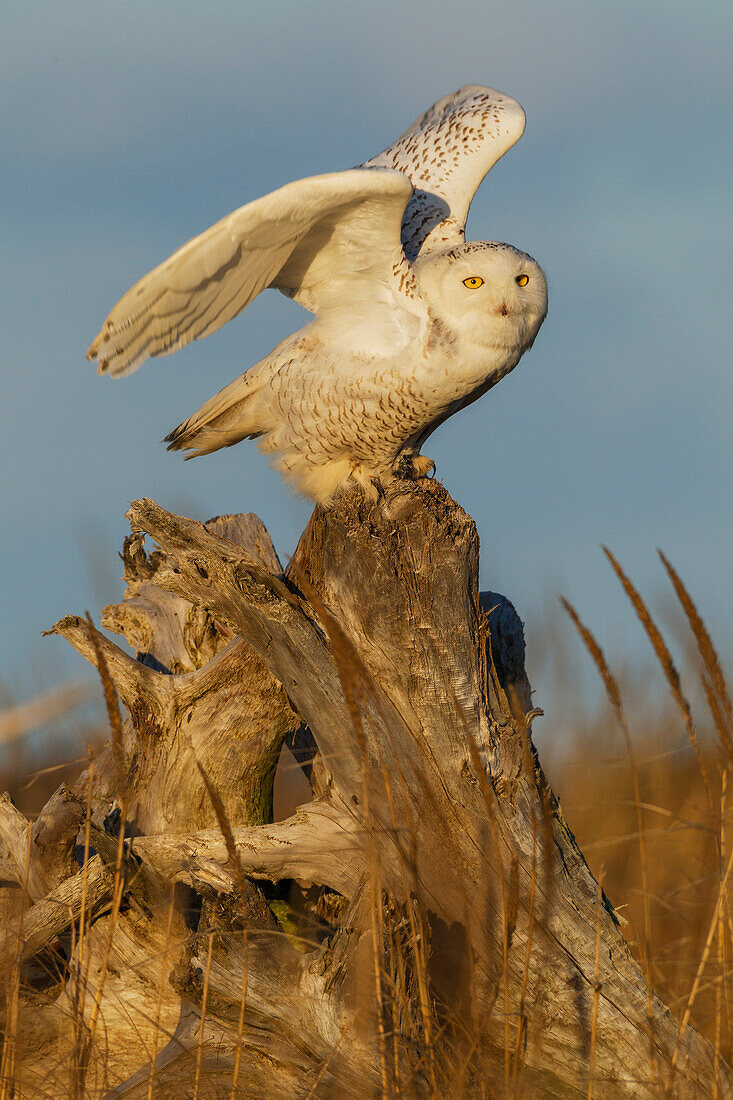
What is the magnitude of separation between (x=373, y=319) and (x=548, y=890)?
2320mm

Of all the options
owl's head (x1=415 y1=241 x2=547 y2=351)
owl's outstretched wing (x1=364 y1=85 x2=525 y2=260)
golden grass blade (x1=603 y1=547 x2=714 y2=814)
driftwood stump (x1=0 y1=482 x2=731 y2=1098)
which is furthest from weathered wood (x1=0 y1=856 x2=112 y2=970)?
owl's outstretched wing (x1=364 y1=85 x2=525 y2=260)

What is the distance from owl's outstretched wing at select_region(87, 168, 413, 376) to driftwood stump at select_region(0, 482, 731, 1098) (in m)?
0.53

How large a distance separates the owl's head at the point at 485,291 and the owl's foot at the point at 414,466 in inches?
26.6

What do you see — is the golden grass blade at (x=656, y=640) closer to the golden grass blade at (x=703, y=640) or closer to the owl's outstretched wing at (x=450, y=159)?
the golden grass blade at (x=703, y=640)

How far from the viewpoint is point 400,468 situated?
375cm

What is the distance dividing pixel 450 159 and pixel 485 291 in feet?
3.71

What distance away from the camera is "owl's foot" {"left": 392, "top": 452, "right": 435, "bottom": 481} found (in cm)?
378

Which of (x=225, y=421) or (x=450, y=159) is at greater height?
(x=450, y=159)

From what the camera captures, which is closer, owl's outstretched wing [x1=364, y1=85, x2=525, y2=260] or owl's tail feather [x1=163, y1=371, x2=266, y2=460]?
owl's tail feather [x1=163, y1=371, x2=266, y2=460]

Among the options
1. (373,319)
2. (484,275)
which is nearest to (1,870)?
(373,319)

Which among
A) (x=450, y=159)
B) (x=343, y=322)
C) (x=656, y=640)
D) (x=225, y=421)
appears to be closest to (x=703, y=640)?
(x=656, y=640)

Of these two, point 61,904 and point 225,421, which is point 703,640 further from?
point 225,421

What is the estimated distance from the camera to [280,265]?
3125mm

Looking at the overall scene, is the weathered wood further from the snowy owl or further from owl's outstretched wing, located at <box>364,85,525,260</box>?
owl's outstretched wing, located at <box>364,85,525,260</box>
